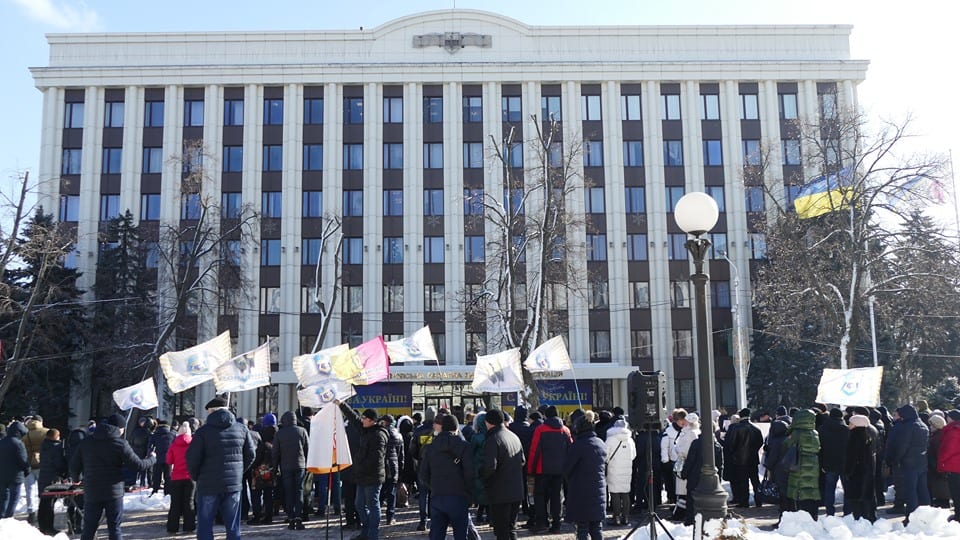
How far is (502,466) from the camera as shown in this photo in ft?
33.0

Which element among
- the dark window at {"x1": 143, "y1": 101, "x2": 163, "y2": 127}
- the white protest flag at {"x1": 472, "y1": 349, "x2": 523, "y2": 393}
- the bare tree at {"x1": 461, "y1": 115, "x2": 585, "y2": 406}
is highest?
the dark window at {"x1": 143, "y1": 101, "x2": 163, "y2": 127}

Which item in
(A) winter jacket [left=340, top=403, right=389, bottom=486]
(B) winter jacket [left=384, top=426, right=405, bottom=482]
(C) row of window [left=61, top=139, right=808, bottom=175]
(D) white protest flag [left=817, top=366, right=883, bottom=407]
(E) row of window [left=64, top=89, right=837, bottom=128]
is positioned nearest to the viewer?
(A) winter jacket [left=340, top=403, right=389, bottom=486]

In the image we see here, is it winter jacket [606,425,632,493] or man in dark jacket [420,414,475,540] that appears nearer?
man in dark jacket [420,414,475,540]

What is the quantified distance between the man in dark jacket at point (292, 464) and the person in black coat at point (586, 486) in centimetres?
492

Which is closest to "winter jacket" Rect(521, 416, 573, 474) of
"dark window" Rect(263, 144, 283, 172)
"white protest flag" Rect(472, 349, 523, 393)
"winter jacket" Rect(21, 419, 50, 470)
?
"white protest flag" Rect(472, 349, 523, 393)

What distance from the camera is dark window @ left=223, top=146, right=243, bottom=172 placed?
47000 millimetres

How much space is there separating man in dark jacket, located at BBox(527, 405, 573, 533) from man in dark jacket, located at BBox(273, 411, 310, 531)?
12.1 ft

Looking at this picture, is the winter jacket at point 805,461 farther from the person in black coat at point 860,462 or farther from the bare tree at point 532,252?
the bare tree at point 532,252

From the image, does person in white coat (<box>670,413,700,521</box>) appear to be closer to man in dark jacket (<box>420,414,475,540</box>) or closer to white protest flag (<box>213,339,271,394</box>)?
man in dark jacket (<box>420,414,475,540</box>)

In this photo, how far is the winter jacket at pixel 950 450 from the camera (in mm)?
12742

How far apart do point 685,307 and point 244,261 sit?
23470mm

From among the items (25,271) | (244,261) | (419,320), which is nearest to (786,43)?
(419,320)

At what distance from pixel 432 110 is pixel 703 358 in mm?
39550

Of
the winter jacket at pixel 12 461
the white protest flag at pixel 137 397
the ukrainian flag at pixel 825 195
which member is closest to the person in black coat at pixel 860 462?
the winter jacket at pixel 12 461
